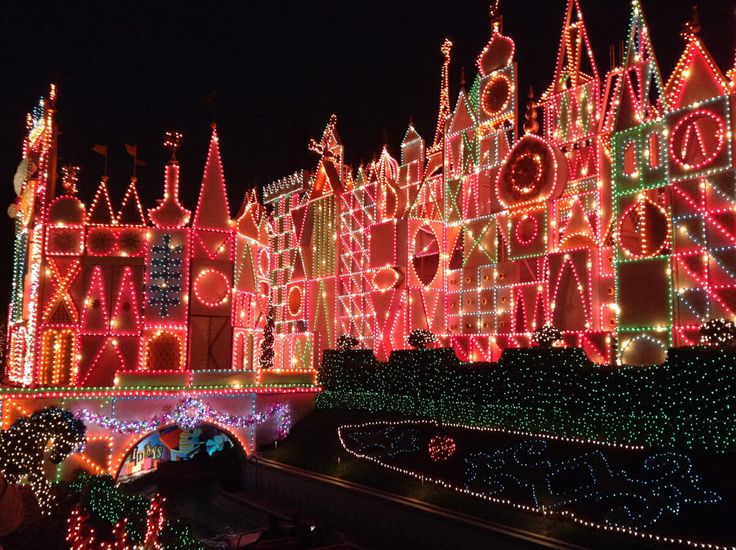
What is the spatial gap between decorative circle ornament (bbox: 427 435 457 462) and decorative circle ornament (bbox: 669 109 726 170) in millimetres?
10216

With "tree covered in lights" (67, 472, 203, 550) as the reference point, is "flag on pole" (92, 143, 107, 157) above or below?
above

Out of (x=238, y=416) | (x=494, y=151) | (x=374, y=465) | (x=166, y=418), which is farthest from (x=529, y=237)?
(x=166, y=418)

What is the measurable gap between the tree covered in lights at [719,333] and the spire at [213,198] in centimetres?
2192

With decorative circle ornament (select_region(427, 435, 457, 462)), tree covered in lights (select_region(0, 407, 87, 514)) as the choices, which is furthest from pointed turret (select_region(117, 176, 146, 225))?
decorative circle ornament (select_region(427, 435, 457, 462))

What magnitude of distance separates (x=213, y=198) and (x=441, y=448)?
58.4 ft

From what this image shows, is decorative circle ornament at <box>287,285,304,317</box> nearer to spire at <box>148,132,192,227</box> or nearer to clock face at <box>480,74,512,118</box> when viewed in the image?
spire at <box>148,132,192,227</box>

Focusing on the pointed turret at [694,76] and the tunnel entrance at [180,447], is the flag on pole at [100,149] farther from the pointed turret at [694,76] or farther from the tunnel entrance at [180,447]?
the pointed turret at [694,76]

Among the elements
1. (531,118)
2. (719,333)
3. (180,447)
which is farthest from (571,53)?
(180,447)

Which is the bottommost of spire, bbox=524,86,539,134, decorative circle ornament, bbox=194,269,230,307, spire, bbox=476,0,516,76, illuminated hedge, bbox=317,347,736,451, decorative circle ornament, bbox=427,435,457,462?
decorative circle ornament, bbox=427,435,457,462

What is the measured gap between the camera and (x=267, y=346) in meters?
36.9

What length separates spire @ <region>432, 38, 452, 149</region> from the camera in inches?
1287

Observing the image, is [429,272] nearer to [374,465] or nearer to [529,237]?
[529,237]

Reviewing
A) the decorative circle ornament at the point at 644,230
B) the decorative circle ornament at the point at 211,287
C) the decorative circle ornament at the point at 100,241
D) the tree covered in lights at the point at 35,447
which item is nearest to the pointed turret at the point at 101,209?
the decorative circle ornament at the point at 100,241

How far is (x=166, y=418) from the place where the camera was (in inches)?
938
